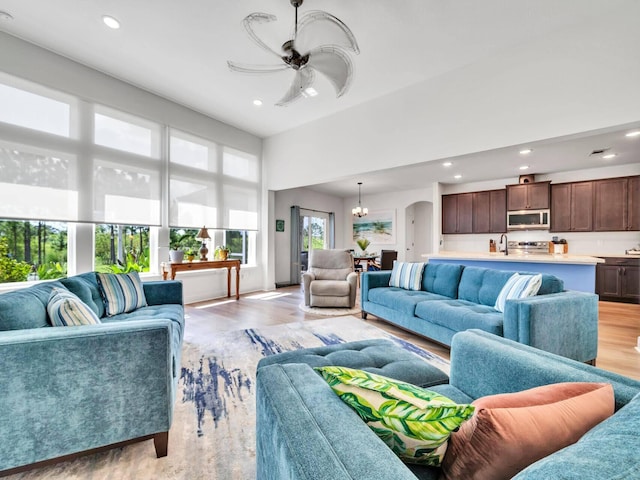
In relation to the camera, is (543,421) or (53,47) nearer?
(543,421)

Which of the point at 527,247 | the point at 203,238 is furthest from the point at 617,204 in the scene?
the point at 203,238

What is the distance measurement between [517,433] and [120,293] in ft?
9.28

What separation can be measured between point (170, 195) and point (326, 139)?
9.19 feet

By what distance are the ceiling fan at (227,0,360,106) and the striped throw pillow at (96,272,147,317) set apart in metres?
2.24

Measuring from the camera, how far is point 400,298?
3.34 metres

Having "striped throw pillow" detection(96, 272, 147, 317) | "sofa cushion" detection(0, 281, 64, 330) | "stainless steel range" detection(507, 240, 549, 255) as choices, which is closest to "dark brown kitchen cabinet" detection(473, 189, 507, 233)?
"stainless steel range" detection(507, 240, 549, 255)

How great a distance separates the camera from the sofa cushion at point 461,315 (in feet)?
7.77

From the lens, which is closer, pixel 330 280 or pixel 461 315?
pixel 461 315

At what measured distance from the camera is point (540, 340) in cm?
212

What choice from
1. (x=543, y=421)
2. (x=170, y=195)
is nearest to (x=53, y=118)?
(x=170, y=195)

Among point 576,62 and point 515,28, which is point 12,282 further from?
point 576,62

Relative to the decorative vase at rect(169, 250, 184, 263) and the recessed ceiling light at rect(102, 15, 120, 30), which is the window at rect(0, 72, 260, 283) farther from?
the recessed ceiling light at rect(102, 15, 120, 30)

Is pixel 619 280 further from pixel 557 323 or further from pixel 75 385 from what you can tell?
pixel 75 385

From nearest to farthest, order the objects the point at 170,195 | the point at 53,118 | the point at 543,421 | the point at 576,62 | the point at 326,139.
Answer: the point at 543,421 → the point at 576,62 → the point at 53,118 → the point at 170,195 → the point at 326,139
